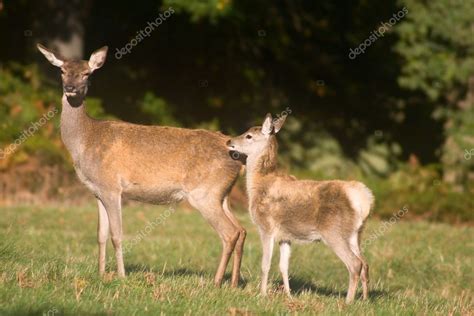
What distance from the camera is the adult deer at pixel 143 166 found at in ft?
33.7

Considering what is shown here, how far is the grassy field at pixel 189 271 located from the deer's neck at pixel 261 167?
1.14 meters

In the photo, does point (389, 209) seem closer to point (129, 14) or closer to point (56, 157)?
point (56, 157)

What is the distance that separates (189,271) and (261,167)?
2373 millimetres

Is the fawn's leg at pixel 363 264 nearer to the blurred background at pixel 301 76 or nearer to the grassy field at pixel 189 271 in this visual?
the grassy field at pixel 189 271

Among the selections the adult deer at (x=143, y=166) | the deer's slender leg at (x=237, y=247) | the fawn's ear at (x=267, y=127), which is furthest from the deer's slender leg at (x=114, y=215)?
the fawn's ear at (x=267, y=127)

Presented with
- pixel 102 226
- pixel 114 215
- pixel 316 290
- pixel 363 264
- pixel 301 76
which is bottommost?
pixel 301 76

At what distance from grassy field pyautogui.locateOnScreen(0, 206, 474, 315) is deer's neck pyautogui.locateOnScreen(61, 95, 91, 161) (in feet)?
4.07

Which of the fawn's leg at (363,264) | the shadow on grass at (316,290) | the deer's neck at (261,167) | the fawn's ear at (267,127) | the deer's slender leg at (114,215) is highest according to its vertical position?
the fawn's ear at (267,127)

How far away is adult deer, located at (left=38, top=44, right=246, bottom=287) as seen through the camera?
404 inches

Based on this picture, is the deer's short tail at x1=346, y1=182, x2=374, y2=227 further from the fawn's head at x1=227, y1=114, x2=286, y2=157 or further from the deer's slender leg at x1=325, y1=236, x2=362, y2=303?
the fawn's head at x1=227, y1=114, x2=286, y2=157

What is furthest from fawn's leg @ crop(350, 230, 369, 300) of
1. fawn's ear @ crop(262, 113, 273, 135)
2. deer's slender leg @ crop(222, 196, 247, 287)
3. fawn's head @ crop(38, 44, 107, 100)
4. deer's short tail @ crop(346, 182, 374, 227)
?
fawn's head @ crop(38, 44, 107, 100)

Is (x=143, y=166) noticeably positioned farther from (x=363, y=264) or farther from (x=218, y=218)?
(x=363, y=264)

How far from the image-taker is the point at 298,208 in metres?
9.62

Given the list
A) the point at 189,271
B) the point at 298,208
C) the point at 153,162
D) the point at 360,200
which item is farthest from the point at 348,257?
the point at 189,271
